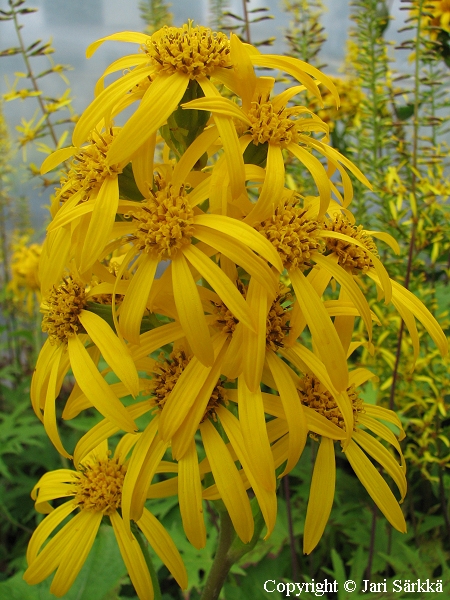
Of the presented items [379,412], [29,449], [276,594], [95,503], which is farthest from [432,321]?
[29,449]

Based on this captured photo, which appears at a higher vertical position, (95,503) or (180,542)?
(95,503)

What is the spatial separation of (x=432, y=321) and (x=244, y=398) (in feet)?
1.06

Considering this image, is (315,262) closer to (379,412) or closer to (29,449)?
(379,412)

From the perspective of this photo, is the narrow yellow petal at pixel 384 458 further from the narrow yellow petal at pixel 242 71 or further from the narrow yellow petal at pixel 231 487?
the narrow yellow petal at pixel 242 71

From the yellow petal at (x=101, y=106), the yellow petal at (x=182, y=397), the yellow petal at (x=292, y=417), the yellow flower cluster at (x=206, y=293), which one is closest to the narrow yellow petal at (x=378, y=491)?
the yellow flower cluster at (x=206, y=293)

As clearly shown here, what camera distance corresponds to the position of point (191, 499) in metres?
0.61

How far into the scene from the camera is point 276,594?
3.51 feet

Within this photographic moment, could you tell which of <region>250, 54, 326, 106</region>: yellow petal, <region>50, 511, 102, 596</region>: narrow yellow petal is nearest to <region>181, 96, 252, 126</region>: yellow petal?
<region>250, 54, 326, 106</region>: yellow petal

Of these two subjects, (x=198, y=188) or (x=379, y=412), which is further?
(x=379, y=412)

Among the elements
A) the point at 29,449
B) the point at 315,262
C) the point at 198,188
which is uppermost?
the point at 198,188

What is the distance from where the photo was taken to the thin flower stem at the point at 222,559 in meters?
0.75

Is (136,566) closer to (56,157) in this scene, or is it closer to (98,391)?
(98,391)

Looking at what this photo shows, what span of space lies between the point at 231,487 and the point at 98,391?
206 millimetres

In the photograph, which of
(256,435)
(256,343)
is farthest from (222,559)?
(256,343)
